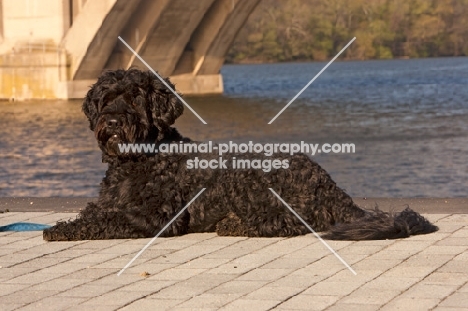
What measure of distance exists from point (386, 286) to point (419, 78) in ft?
202

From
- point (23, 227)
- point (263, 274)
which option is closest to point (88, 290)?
point (263, 274)

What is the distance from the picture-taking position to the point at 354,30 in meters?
98.1

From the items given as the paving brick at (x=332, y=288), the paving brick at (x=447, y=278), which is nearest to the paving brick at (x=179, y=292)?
the paving brick at (x=332, y=288)

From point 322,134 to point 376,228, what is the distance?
862 inches

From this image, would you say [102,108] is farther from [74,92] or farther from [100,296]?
[74,92]

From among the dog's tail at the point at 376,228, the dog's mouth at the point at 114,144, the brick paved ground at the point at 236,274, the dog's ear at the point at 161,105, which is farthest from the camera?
the dog's ear at the point at 161,105

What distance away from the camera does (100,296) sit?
6.30 m

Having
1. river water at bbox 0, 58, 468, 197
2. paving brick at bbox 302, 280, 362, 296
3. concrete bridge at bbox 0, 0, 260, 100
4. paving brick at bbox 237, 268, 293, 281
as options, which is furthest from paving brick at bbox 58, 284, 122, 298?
concrete bridge at bbox 0, 0, 260, 100

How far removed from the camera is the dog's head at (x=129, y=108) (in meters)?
7.92

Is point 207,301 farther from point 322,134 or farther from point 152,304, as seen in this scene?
point 322,134

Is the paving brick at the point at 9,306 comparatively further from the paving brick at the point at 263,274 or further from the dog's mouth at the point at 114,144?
the dog's mouth at the point at 114,144

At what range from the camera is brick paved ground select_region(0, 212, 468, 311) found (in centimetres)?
605

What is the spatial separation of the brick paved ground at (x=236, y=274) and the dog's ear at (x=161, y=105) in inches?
33.2

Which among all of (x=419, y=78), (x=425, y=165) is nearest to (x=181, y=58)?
(x=419, y=78)
